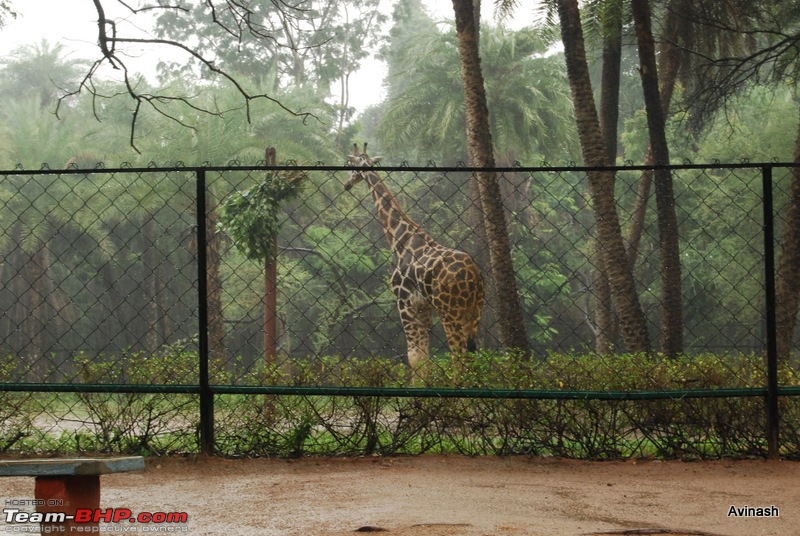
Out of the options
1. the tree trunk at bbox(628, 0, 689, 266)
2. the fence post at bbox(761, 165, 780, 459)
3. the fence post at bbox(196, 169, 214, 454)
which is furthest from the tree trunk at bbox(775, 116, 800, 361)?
the fence post at bbox(196, 169, 214, 454)

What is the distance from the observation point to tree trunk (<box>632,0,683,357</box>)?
11352mm

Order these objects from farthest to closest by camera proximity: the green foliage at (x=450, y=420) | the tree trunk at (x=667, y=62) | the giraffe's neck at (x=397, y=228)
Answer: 1. the tree trunk at (x=667, y=62)
2. the giraffe's neck at (x=397, y=228)
3. the green foliage at (x=450, y=420)

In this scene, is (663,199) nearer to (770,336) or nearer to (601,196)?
(601,196)

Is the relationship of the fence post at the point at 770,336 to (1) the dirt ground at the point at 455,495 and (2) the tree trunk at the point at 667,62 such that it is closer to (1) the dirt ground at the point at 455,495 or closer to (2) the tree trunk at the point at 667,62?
(1) the dirt ground at the point at 455,495

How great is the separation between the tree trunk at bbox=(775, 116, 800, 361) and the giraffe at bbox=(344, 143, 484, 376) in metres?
3.67

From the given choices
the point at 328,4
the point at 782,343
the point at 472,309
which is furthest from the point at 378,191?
the point at 328,4

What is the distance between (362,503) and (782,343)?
328 inches

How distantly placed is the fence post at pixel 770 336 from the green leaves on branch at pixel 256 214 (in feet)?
13.9

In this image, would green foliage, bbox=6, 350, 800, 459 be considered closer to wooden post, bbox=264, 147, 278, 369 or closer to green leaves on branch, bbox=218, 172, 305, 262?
wooden post, bbox=264, 147, 278, 369

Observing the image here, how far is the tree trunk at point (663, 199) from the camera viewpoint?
1135 cm

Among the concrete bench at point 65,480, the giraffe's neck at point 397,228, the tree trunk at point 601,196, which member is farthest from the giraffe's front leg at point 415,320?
the concrete bench at point 65,480

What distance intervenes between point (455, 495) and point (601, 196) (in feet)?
21.9

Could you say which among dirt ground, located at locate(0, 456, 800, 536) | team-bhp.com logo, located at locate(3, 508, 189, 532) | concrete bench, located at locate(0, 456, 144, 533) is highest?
concrete bench, located at locate(0, 456, 144, 533)

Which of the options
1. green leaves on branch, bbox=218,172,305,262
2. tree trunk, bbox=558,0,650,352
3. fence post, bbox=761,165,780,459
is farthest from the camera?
tree trunk, bbox=558,0,650,352
